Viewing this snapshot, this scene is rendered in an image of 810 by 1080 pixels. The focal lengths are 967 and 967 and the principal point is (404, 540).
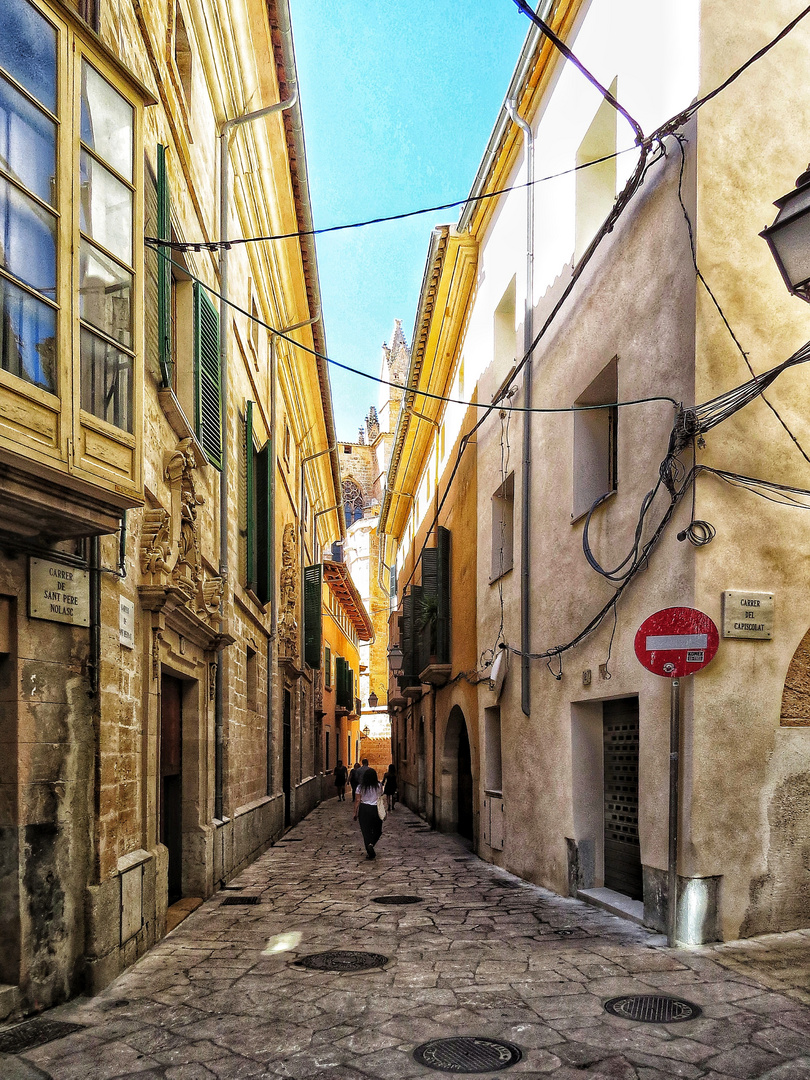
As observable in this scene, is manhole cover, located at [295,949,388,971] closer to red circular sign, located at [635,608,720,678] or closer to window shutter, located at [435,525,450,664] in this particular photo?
red circular sign, located at [635,608,720,678]

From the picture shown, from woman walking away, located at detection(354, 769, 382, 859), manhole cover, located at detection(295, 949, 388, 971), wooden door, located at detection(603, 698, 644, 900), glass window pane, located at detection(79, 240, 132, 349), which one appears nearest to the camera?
glass window pane, located at detection(79, 240, 132, 349)

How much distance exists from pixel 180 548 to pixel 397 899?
4.15m

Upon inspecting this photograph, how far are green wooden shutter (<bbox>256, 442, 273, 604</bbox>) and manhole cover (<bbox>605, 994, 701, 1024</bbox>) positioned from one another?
922 centimetres

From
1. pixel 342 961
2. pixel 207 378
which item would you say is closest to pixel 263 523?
pixel 207 378

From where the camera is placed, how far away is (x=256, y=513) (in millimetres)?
13953

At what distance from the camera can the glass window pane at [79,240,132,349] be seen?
5.61 meters

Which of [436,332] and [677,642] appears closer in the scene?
[677,642]

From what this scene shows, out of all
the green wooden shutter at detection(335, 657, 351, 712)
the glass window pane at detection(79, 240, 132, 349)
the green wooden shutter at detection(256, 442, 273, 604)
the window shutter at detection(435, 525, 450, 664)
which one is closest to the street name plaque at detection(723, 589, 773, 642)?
the glass window pane at detection(79, 240, 132, 349)

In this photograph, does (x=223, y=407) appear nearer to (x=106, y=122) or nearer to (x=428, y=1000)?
(x=106, y=122)

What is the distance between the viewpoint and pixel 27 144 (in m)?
5.07

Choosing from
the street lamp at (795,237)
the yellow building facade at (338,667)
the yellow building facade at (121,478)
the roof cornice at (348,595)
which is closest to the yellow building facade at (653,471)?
the street lamp at (795,237)

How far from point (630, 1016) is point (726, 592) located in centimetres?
301

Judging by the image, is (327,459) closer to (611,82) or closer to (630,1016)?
(611,82)

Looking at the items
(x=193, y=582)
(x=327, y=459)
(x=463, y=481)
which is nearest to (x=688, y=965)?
(x=193, y=582)
